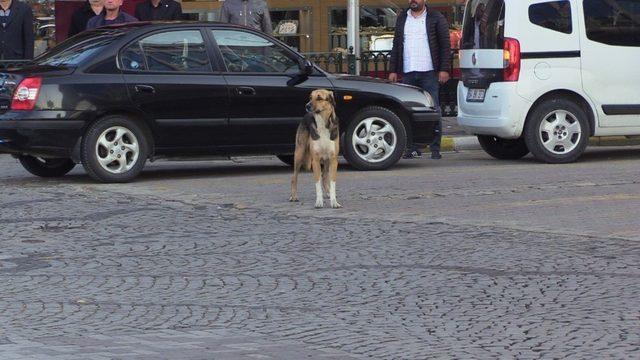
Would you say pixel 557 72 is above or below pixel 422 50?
below

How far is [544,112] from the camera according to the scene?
14.3m

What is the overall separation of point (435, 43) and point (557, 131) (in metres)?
1.89

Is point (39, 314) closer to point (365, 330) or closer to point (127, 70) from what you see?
point (365, 330)

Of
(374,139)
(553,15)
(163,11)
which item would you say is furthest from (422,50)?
(163,11)

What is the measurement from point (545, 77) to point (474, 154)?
2513 millimetres

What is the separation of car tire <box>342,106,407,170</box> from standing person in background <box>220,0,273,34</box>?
274cm

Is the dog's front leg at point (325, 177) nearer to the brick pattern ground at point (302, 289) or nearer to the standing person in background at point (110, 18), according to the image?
the brick pattern ground at point (302, 289)

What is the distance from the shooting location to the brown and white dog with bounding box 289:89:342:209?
11.1 metres

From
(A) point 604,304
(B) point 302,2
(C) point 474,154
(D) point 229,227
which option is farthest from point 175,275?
(B) point 302,2

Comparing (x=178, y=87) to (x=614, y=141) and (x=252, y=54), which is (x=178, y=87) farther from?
(x=614, y=141)

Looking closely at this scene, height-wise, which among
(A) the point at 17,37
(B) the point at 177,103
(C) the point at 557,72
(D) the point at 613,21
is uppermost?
(D) the point at 613,21

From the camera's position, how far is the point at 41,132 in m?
12.6

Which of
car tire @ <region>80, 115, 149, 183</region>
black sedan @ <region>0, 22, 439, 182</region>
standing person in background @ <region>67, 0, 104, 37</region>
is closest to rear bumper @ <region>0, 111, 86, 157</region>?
black sedan @ <region>0, 22, 439, 182</region>

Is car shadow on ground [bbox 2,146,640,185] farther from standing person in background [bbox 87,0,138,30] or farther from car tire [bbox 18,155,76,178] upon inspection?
standing person in background [bbox 87,0,138,30]
